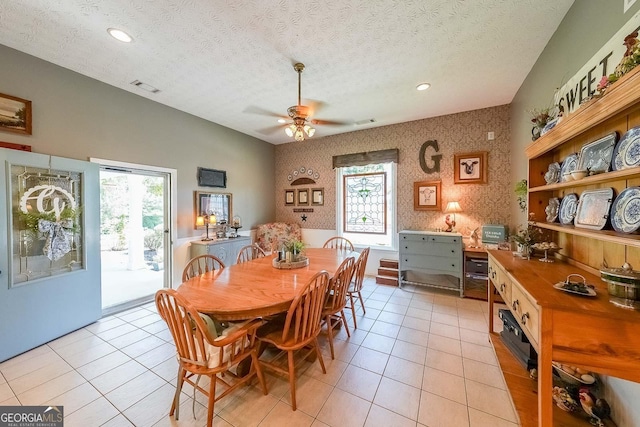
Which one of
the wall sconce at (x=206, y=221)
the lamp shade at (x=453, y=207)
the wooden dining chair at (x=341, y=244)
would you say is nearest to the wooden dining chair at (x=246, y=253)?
the wall sconce at (x=206, y=221)

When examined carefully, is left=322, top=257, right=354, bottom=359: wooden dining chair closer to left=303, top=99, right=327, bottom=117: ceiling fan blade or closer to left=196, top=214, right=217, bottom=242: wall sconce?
left=303, top=99, right=327, bottom=117: ceiling fan blade

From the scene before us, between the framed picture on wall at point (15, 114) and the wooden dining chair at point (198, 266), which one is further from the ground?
the framed picture on wall at point (15, 114)

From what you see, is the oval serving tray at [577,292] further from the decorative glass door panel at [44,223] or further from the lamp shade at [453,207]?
the decorative glass door panel at [44,223]

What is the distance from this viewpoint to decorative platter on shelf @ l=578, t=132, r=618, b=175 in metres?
1.27

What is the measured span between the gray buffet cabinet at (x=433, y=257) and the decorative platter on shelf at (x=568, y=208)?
1.86m

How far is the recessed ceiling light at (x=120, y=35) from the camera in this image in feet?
6.67

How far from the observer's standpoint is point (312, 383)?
6.11 ft

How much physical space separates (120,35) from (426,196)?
177 inches

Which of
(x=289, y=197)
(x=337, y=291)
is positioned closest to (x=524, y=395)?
(x=337, y=291)


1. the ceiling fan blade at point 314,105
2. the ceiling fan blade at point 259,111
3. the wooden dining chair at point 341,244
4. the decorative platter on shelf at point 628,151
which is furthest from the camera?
the wooden dining chair at point 341,244

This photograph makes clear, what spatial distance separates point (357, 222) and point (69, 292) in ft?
14.5

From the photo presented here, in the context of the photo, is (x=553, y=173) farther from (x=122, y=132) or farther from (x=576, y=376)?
(x=122, y=132)

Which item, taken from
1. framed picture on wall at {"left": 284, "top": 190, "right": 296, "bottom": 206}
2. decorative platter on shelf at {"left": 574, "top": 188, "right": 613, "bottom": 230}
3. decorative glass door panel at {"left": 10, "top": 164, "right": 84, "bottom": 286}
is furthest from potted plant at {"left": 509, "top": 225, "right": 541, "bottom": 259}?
decorative glass door panel at {"left": 10, "top": 164, "right": 84, "bottom": 286}

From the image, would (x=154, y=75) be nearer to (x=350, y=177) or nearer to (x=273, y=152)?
(x=273, y=152)
